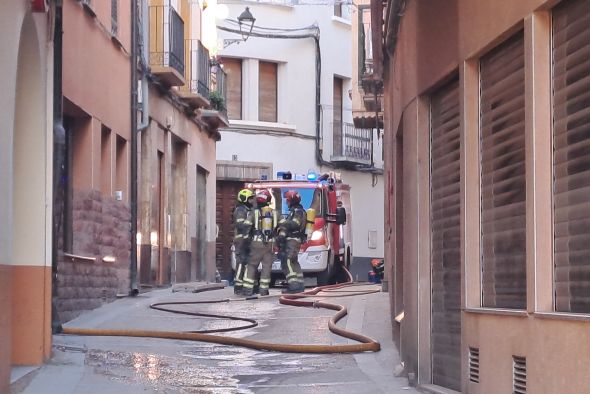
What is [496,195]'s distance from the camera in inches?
319

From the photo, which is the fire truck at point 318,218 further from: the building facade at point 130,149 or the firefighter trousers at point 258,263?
the firefighter trousers at point 258,263

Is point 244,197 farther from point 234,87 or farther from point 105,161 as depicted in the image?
point 234,87

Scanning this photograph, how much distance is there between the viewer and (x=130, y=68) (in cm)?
2044

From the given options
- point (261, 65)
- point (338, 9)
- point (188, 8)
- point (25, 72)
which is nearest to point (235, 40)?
point (261, 65)

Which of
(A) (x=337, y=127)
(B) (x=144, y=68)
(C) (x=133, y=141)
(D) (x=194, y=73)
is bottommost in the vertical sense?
(C) (x=133, y=141)

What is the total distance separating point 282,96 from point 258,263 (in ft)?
57.8

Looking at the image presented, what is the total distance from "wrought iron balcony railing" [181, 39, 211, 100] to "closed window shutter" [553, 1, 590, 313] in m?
20.0

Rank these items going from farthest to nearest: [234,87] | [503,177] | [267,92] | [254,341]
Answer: [267,92]
[234,87]
[254,341]
[503,177]

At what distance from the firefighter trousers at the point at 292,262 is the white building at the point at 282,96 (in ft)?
50.3

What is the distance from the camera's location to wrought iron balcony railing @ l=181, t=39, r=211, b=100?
26.8m

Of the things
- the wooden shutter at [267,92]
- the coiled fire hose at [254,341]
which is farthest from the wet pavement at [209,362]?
the wooden shutter at [267,92]

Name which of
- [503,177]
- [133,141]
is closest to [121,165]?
[133,141]

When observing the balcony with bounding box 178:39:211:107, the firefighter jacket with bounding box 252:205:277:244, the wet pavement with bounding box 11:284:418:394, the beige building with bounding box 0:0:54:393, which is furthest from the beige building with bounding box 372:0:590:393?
the balcony with bounding box 178:39:211:107

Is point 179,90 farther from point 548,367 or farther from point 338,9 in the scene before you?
point 548,367
